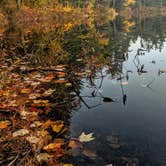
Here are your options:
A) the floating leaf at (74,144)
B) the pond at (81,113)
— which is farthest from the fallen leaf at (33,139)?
the floating leaf at (74,144)

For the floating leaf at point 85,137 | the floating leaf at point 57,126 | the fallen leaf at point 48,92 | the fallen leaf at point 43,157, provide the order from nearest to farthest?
1. the fallen leaf at point 43,157
2. the floating leaf at point 85,137
3. the floating leaf at point 57,126
4. the fallen leaf at point 48,92

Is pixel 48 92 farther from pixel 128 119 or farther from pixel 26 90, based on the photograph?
pixel 128 119

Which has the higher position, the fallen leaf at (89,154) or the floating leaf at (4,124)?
the floating leaf at (4,124)

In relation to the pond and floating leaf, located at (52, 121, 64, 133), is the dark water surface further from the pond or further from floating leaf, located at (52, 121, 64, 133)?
floating leaf, located at (52, 121, 64, 133)

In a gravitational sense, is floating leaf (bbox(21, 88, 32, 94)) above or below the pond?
above

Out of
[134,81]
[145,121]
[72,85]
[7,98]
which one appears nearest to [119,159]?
[145,121]

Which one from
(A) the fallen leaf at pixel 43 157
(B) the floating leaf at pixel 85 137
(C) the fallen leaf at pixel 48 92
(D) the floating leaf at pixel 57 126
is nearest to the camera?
(A) the fallen leaf at pixel 43 157

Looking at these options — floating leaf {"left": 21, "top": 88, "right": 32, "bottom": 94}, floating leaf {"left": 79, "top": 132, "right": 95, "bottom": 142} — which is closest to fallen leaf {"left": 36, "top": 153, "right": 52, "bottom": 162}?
floating leaf {"left": 79, "top": 132, "right": 95, "bottom": 142}

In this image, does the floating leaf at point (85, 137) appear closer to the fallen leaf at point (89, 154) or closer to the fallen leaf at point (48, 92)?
the fallen leaf at point (89, 154)

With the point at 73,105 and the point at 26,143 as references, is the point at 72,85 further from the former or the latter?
the point at 26,143

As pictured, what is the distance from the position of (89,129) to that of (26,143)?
4.23 ft

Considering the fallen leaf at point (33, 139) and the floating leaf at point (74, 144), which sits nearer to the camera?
the fallen leaf at point (33, 139)

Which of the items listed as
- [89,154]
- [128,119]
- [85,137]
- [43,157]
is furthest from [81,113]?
[43,157]

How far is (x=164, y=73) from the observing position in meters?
8.97
